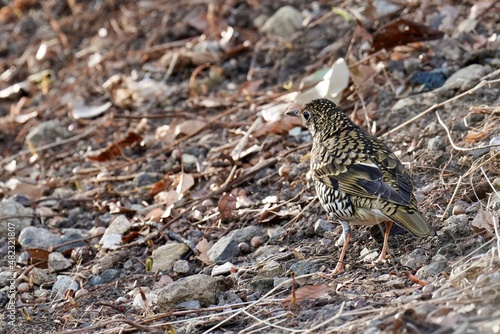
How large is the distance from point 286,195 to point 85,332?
213 cm

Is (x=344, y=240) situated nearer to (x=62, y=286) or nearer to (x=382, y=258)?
(x=382, y=258)

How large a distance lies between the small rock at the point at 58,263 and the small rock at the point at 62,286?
213 mm

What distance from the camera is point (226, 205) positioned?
6.70 meters

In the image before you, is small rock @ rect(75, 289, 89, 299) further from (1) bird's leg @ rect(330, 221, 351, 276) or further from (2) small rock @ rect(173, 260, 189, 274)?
(1) bird's leg @ rect(330, 221, 351, 276)

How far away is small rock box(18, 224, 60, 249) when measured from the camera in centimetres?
686

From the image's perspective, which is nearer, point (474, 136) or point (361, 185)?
point (361, 185)

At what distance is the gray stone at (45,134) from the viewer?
928 centimetres

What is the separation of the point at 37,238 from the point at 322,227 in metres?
2.39

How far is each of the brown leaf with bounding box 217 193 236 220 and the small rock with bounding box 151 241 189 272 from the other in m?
0.46

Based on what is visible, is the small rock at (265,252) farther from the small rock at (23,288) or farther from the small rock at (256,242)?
the small rock at (23,288)

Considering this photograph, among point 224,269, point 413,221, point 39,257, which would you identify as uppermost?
point 413,221

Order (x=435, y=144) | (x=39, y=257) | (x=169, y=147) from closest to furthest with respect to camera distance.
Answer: (x=435, y=144) < (x=39, y=257) < (x=169, y=147)

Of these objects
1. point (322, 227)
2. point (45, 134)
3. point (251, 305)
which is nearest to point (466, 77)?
point (322, 227)

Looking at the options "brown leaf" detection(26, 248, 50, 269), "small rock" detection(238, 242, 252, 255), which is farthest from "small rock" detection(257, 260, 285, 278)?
"brown leaf" detection(26, 248, 50, 269)
